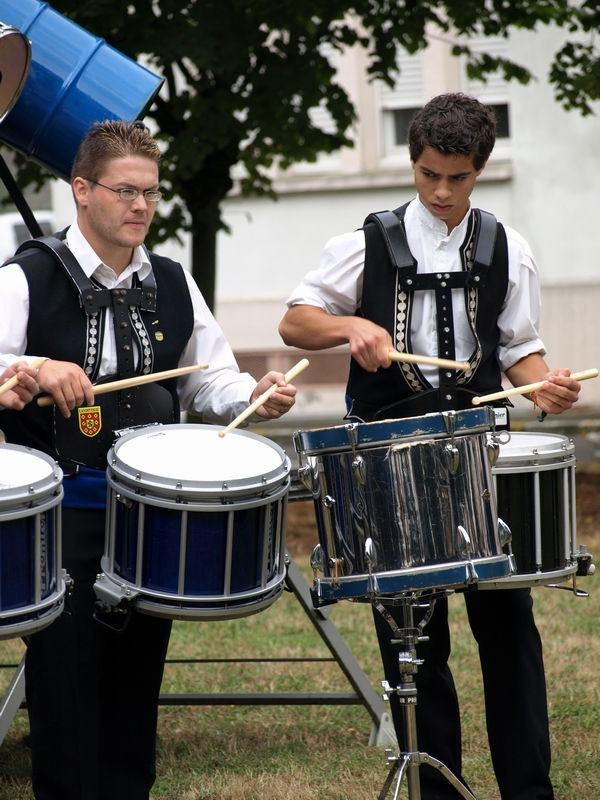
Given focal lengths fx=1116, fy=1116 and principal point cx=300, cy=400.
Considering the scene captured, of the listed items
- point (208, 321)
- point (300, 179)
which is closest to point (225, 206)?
point (300, 179)

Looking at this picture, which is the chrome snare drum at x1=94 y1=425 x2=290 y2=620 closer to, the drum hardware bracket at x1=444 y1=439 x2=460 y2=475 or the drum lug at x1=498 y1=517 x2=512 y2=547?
the drum hardware bracket at x1=444 y1=439 x2=460 y2=475

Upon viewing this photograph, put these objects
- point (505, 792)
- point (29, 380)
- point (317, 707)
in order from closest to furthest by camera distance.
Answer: point (29, 380) → point (505, 792) → point (317, 707)

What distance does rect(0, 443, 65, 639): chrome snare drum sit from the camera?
7.76 ft

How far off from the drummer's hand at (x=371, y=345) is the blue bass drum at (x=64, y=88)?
4.15 feet

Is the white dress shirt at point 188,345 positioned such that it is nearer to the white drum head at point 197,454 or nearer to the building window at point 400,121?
the white drum head at point 197,454

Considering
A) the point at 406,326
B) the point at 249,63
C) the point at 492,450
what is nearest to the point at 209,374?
the point at 406,326

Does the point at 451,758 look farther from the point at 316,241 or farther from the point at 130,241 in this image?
the point at 316,241

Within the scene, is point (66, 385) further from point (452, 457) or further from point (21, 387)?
point (452, 457)

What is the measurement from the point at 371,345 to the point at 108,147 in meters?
0.84

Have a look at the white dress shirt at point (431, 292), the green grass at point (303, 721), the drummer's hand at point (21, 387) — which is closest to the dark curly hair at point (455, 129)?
the white dress shirt at point (431, 292)

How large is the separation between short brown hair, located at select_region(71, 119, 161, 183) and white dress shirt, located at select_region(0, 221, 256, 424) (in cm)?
17

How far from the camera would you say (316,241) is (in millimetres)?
12539

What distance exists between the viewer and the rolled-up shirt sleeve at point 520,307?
126 inches

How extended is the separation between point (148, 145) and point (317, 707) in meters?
2.49
